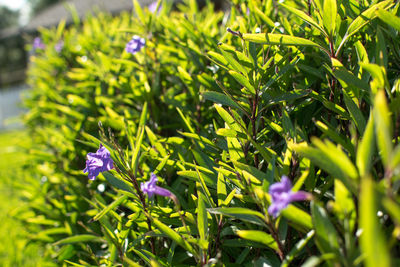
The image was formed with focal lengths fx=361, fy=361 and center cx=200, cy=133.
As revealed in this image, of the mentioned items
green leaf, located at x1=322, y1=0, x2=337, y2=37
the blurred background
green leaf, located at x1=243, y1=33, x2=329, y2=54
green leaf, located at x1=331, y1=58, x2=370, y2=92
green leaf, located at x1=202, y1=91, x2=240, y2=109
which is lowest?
the blurred background

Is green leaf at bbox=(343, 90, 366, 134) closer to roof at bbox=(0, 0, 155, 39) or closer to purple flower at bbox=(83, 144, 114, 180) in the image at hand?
purple flower at bbox=(83, 144, 114, 180)

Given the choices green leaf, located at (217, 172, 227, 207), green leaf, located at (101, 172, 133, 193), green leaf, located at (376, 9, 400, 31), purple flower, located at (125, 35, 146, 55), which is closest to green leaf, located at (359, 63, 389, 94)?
green leaf, located at (376, 9, 400, 31)

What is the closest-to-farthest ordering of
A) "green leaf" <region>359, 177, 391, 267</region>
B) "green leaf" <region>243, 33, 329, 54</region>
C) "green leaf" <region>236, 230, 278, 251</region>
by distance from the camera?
"green leaf" <region>359, 177, 391, 267</region> < "green leaf" <region>236, 230, 278, 251</region> < "green leaf" <region>243, 33, 329, 54</region>

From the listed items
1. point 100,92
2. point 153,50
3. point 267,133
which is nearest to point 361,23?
point 267,133

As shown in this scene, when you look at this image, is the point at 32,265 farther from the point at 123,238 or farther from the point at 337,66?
the point at 337,66

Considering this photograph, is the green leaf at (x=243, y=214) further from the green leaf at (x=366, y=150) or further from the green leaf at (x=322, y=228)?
the green leaf at (x=366, y=150)

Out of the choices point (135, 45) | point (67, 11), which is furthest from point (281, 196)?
point (67, 11)

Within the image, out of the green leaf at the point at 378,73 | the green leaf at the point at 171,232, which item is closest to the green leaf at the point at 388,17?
the green leaf at the point at 378,73
